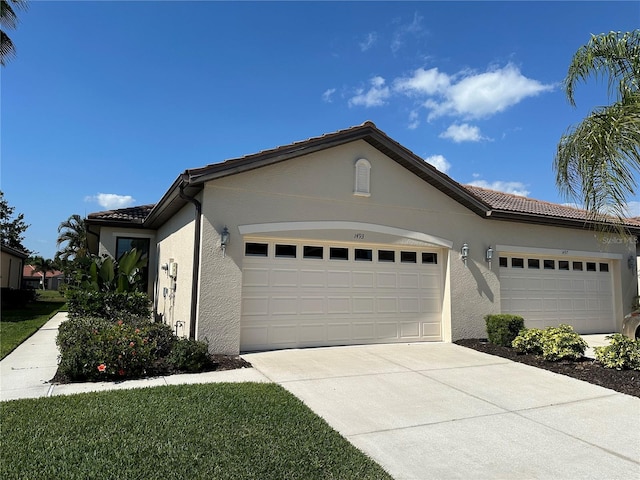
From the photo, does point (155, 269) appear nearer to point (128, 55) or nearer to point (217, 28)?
point (128, 55)

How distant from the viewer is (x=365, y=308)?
1101 cm

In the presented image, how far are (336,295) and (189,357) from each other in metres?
4.18

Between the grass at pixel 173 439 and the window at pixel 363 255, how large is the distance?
17.8ft

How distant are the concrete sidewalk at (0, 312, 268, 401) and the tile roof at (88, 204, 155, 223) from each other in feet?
19.9

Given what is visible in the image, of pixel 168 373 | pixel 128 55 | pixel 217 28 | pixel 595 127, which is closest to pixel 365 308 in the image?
pixel 168 373

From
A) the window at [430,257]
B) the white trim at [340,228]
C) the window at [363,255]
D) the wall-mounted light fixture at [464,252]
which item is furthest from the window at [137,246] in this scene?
the wall-mounted light fixture at [464,252]

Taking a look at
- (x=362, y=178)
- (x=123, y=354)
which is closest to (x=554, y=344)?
(x=362, y=178)

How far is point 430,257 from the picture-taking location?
1207cm

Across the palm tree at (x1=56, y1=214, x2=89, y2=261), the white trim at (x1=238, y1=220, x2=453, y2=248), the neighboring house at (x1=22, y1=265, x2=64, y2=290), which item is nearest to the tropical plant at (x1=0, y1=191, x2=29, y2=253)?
the palm tree at (x1=56, y1=214, x2=89, y2=261)

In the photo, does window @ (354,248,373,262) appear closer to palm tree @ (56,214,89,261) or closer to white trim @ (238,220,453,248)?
white trim @ (238,220,453,248)

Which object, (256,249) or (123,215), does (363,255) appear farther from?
(123,215)

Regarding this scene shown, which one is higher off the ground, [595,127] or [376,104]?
[376,104]

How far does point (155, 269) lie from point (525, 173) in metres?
13.8

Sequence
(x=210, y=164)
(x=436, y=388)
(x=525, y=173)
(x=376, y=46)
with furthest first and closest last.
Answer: (x=525, y=173), (x=376, y=46), (x=210, y=164), (x=436, y=388)
